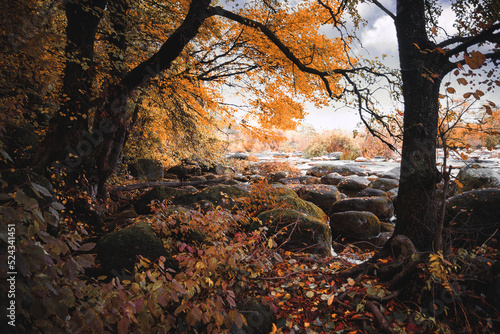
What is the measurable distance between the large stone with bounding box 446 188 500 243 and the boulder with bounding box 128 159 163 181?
1060 centimetres

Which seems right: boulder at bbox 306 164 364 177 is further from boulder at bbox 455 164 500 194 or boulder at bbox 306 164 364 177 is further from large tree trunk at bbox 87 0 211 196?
large tree trunk at bbox 87 0 211 196

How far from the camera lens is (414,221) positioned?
3.31 m

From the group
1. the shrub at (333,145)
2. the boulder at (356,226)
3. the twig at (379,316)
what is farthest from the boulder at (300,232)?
the shrub at (333,145)

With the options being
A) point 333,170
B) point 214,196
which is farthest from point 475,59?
point 333,170

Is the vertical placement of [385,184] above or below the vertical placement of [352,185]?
above

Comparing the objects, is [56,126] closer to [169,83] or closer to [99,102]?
[99,102]

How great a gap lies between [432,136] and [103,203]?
7327 mm

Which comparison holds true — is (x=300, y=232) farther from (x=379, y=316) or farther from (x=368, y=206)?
(x=368, y=206)

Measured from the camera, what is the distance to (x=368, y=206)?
8219 mm

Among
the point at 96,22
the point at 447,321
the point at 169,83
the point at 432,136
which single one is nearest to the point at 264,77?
the point at 169,83

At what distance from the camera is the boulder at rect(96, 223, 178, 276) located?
11.4 ft

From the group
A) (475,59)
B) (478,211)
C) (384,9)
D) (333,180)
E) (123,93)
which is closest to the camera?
(475,59)

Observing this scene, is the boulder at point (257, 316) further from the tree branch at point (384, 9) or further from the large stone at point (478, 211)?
the tree branch at point (384, 9)

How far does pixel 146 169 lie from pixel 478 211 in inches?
455
